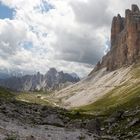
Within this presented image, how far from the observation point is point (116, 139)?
61062 mm

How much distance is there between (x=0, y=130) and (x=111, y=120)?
5685 cm

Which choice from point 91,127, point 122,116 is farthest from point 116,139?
point 122,116

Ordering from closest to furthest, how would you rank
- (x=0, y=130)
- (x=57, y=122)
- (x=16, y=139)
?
(x=16, y=139)
(x=0, y=130)
(x=57, y=122)

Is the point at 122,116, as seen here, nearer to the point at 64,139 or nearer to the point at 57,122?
the point at 57,122

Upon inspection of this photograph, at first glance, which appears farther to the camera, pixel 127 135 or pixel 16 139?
pixel 127 135

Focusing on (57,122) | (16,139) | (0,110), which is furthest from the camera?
(57,122)

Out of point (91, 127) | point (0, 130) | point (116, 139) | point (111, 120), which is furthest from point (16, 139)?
point (111, 120)

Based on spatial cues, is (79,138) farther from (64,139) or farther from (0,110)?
(0,110)

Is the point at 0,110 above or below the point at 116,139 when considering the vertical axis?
above

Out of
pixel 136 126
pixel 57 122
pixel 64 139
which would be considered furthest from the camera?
pixel 57 122

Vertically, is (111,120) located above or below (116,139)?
above

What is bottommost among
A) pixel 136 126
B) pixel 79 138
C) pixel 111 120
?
pixel 79 138

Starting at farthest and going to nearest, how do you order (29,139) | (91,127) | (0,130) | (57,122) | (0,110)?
(57,122) → (91,127) → (0,110) → (0,130) → (29,139)

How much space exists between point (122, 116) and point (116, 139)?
3523 cm
